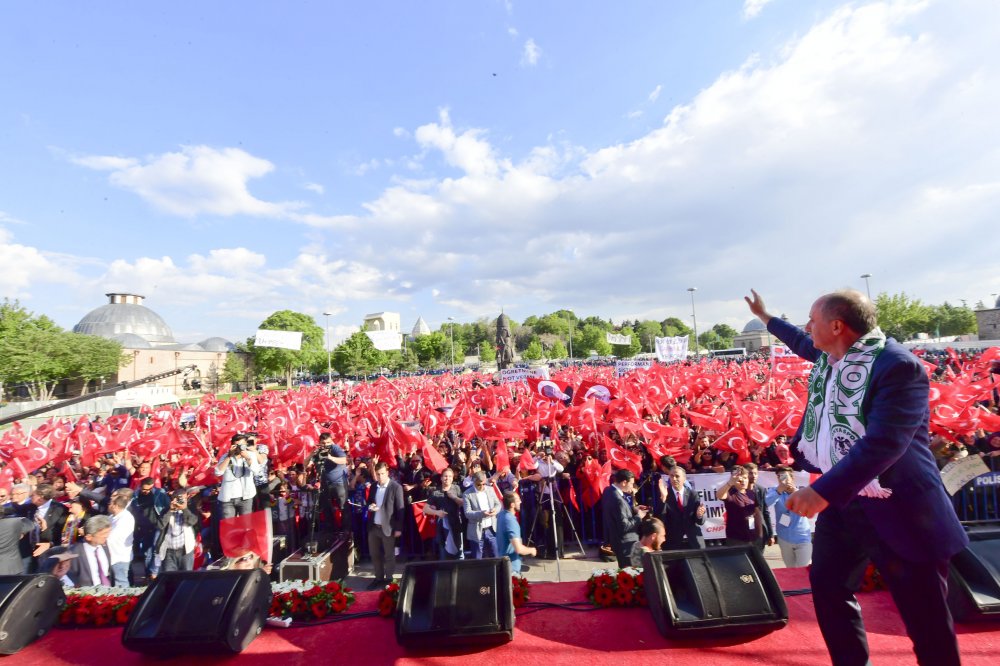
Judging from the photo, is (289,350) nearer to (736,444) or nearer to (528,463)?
(528,463)

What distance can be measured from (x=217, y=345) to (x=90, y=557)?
10732 centimetres

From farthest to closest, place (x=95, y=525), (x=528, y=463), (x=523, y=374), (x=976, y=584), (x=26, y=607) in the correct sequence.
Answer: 1. (x=523, y=374)
2. (x=528, y=463)
3. (x=95, y=525)
4. (x=26, y=607)
5. (x=976, y=584)

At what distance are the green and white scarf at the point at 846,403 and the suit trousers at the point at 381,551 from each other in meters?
6.40

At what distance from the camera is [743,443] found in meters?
8.91

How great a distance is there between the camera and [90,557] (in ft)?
19.4

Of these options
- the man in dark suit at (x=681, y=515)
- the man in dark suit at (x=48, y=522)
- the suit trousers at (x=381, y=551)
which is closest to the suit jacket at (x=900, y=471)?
the man in dark suit at (x=681, y=515)

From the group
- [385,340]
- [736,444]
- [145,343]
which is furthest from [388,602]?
[145,343]

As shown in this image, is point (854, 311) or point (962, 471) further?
point (962, 471)

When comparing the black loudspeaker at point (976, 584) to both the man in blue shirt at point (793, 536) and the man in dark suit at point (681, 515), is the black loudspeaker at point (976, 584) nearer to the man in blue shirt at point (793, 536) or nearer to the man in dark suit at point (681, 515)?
the man in blue shirt at point (793, 536)

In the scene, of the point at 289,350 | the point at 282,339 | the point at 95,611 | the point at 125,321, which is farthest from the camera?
the point at 125,321

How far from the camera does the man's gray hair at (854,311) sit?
2.29 m

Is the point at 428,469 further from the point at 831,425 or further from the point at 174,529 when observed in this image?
the point at 831,425

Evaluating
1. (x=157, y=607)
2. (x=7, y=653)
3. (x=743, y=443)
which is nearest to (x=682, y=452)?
(x=743, y=443)

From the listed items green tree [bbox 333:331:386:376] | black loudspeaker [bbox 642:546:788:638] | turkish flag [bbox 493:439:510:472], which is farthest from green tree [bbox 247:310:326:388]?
black loudspeaker [bbox 642:546:788:638]
